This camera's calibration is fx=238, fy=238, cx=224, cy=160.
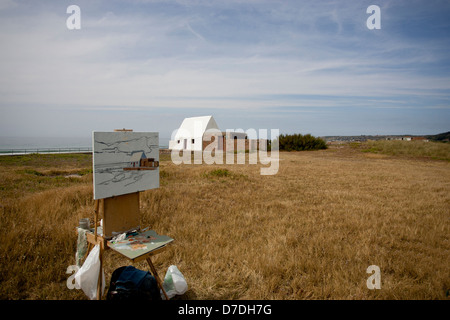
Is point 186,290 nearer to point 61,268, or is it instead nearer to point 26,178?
point 61,268

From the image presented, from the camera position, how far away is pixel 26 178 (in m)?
11.6

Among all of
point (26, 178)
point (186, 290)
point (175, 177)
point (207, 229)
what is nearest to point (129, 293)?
point (186, 290)

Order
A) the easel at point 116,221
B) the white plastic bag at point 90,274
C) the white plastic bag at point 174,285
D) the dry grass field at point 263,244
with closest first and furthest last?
the white plastic bag at point 90,274
the easel at point 116,221
the white plastic bag at point 174,285
the dry grass field at point 263,244

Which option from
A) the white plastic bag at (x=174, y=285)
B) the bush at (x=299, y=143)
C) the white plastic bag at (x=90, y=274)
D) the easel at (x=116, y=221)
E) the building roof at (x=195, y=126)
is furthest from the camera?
the bush at (x=299, y=143)

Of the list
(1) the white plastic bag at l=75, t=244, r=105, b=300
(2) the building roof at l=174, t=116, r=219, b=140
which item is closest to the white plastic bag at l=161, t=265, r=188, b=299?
(1) the white plastic bag at l=75, t=244, r=105, b=300

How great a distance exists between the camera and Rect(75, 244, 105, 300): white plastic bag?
107 inches

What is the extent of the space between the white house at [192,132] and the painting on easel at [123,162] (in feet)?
91.9

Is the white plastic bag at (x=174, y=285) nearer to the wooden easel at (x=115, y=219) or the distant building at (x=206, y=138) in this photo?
the wooden easel at (x=115, y=219)

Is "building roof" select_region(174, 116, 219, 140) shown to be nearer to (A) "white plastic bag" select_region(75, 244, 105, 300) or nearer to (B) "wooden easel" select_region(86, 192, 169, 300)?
(B) "wooden easel" select_region(86, 192, 169, 300)

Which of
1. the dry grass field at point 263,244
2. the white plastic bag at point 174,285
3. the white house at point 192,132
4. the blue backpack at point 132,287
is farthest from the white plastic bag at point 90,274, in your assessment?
the white house at point 192,132

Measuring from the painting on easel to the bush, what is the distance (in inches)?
1457

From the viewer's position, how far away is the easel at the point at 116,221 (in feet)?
9.33

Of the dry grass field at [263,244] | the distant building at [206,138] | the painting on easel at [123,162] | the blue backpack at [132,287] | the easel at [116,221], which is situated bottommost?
the dry grass field at [263,244]
